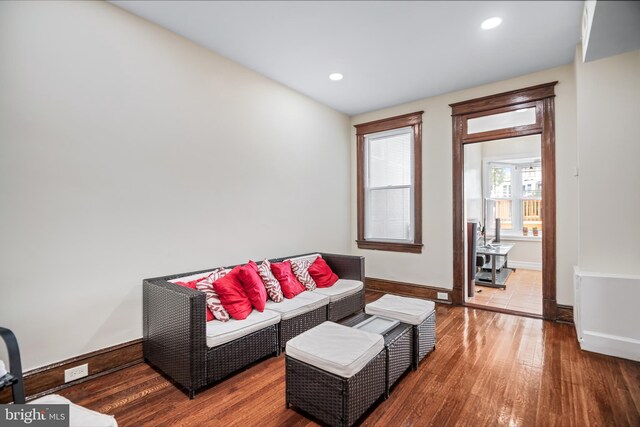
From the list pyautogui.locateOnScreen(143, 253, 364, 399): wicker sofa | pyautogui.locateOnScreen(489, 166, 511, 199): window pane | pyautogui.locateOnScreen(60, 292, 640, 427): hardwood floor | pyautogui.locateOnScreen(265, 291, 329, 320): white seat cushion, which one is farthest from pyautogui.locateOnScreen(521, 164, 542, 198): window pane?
pyautogui.locateOnScreen(143, 253, 364, 399): wicker sofa

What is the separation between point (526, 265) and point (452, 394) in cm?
573

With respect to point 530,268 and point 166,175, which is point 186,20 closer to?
point 166,175

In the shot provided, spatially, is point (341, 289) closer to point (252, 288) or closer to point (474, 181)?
point (252, 288)

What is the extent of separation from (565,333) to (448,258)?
1.47 metres

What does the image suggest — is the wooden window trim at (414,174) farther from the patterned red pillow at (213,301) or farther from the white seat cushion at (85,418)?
the white seat cushion at (85,418)

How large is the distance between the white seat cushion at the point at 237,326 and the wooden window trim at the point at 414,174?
Result: 2591 millimetres

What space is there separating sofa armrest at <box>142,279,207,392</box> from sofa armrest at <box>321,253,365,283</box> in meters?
2.10

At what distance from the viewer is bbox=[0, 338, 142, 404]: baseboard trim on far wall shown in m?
2.04

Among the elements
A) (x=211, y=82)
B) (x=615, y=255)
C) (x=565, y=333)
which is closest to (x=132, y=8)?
(x=211, y=82)

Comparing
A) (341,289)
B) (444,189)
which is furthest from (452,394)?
(444,189)

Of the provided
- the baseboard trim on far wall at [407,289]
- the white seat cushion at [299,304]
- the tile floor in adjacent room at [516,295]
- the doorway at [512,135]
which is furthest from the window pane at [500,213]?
the white seat cushion at [299,304]

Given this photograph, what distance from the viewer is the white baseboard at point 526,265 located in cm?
642

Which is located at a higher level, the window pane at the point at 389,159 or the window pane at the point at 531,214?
the window pane at the point at 389,159

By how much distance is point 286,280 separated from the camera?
128 inches
